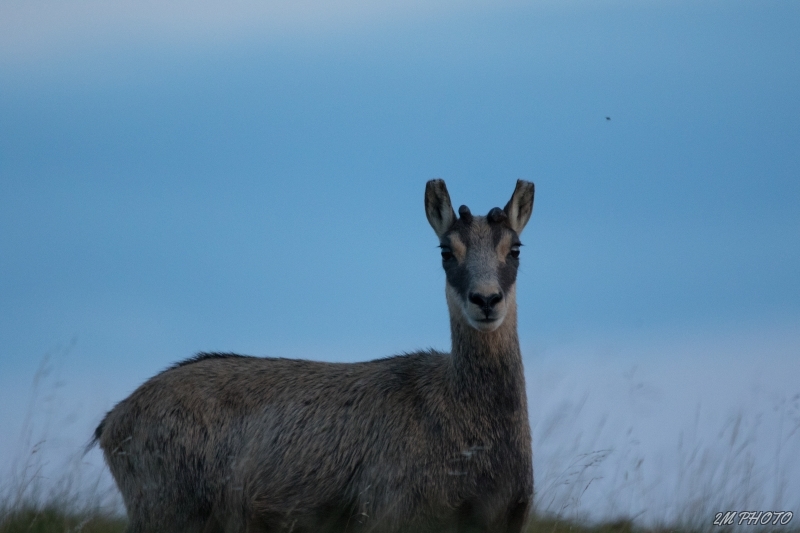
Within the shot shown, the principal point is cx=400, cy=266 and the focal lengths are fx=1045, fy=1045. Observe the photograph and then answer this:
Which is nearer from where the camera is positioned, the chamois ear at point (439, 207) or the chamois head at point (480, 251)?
the chamois head at point (480, 251)

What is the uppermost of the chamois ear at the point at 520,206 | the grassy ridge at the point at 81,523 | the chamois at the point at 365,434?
the chamois ear at the point at 520,206

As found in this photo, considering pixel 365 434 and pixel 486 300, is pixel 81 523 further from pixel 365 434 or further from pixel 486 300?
pixel 486 300

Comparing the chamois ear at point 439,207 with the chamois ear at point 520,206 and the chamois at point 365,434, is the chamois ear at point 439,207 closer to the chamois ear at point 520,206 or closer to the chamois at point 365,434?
the chamois at point 365,434

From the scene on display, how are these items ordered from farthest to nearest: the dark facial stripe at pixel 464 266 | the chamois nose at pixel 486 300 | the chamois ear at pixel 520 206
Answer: the chamois ear at pixel 520 206 < the dark facial stripe at pixel 464 266 < the chamois nose at pixel 486 300

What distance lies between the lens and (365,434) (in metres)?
9.62

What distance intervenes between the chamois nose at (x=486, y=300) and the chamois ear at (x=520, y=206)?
121cm

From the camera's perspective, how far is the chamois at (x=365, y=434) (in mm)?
9078

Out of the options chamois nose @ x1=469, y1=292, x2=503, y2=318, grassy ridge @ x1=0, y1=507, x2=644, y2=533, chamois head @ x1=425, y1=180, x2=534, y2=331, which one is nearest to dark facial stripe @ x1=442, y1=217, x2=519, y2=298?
chamois head @ x1=425, y1=180, x2=534, y2=331

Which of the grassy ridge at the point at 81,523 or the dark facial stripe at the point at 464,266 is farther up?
the dark facial stripe at the point at 464,266

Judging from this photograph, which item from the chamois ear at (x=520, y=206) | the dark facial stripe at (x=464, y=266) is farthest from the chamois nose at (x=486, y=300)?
the chamois ear at (x=520, y=206)

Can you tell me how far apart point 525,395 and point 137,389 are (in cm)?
390

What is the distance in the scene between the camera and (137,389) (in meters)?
10.5

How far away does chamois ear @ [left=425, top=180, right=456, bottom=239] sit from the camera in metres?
10.2

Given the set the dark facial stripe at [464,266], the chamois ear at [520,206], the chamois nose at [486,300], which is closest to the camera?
the chamois nose at [486,300]
